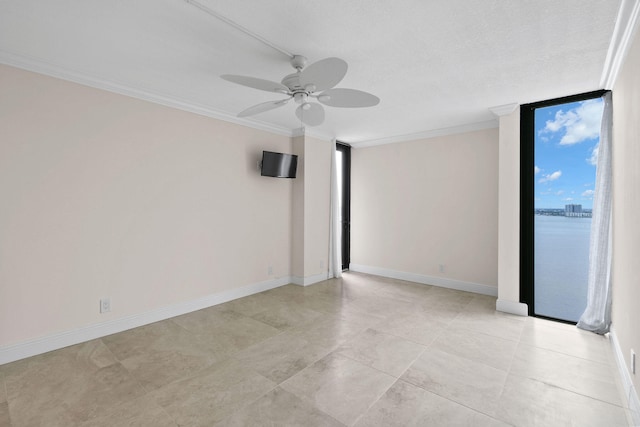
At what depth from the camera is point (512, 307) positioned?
11.8ft

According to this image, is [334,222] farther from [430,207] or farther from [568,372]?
[568,372]

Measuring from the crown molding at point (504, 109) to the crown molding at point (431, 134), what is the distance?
2.14 ft

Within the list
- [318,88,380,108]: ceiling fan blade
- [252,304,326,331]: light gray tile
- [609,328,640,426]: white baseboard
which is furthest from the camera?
[252,304,326,331]: light gray tile

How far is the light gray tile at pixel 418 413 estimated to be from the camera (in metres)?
1.82

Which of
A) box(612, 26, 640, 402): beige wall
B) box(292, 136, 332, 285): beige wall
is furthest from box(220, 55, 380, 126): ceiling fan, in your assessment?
box(292, 136, 332, 285): beige wall

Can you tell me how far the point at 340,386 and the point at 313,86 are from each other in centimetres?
217

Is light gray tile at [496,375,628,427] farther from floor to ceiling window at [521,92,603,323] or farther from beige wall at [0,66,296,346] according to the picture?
beige wall at [0,66,296,346]

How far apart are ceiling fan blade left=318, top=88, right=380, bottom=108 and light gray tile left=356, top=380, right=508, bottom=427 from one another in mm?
2101

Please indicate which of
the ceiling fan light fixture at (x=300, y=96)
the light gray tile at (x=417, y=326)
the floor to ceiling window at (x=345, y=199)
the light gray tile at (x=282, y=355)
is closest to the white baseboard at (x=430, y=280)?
the floor to ceiling window at (x=345, y=199)

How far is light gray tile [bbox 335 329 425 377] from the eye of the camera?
247 cm

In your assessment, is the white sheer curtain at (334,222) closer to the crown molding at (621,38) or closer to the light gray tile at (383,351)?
the light gray tile at (383,351)

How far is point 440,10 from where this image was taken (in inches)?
72.6

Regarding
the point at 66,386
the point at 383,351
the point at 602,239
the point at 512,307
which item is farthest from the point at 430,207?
the point at 66,386

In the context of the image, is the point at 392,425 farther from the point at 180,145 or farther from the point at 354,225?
the point at 354,225
